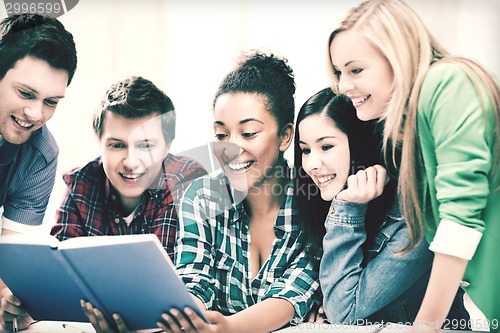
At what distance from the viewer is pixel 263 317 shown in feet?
6.35

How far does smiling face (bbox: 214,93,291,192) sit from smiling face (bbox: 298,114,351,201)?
81 mm

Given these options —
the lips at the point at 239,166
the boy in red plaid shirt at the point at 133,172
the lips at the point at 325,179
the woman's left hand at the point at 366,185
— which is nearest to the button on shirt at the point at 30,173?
Result: the boy in red plaid shirt at the point at 133,172

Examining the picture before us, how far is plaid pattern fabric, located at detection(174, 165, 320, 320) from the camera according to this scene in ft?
6.63

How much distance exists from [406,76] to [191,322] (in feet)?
3.20

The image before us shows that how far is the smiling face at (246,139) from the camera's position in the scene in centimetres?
204

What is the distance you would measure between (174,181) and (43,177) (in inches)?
19.0

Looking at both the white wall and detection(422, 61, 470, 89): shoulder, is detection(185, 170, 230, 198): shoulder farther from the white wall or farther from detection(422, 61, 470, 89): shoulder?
detection(422, 61, 470, 89): shoulder

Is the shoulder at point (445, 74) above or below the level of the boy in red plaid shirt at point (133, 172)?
above

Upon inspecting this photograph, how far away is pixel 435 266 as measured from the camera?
1793mm

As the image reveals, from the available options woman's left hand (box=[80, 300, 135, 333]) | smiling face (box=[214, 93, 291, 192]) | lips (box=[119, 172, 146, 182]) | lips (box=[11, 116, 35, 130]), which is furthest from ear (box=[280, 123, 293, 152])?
lips (box=[11, 116, 35, 130])

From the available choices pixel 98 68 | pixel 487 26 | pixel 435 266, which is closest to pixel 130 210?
pixel 98 68

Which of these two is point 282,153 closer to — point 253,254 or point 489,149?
point 253,254

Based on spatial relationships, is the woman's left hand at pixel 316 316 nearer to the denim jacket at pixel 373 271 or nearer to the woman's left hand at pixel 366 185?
the denim jacket at pixel 373 271

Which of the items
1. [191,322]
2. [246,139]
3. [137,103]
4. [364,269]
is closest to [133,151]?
[137,103]
